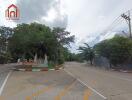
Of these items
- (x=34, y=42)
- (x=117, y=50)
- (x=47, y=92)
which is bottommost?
(x=47, y=92)

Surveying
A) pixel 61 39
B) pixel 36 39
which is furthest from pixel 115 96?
pixel 61 39

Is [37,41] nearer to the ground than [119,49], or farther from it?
farther from it

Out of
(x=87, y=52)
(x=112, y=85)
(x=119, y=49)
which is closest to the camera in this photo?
(x=112, y=85)

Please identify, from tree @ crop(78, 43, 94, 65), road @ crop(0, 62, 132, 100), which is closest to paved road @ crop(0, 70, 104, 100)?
road @ crop(0, 62, 132, 100)

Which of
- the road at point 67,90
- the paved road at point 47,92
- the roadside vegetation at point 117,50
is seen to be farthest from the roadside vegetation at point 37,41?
the paved road at point 47,92

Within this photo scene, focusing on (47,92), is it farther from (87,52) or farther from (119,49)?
(87,52)

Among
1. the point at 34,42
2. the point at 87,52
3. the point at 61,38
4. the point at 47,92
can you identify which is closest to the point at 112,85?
the point at 47,92

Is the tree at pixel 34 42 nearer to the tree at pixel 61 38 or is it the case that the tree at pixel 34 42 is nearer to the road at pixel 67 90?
the tree at pixel 61 38

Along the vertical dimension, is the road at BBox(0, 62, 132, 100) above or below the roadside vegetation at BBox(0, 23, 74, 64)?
below

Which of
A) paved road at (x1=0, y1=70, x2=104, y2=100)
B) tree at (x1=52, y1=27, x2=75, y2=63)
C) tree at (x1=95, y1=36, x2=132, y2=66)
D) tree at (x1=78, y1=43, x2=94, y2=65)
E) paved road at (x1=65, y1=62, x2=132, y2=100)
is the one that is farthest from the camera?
tree at (x1=78, y1=43, x2=94, y2=65)

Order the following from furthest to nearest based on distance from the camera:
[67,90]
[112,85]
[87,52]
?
1. [87,52]
2. [112,85]
3. [67,90]

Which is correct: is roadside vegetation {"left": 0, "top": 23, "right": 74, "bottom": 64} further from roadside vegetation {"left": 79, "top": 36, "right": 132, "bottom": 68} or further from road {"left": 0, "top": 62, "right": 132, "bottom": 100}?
road {"left": 0, "top": 62, "right": 132, "bottom": 100}

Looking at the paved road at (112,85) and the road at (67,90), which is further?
the paved road at (112,85)

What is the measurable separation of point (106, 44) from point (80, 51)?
27.0 metres
